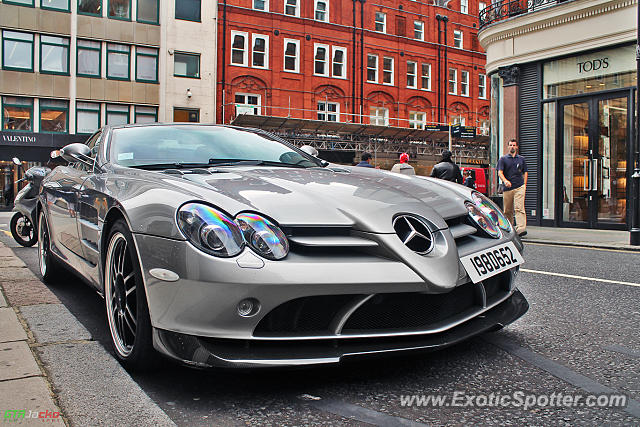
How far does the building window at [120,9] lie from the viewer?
29.0 meters

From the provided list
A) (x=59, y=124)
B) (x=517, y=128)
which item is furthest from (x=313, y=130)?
(x=517, y=128)

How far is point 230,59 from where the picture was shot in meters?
31.0

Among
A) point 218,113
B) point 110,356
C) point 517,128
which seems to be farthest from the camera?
point 218,113

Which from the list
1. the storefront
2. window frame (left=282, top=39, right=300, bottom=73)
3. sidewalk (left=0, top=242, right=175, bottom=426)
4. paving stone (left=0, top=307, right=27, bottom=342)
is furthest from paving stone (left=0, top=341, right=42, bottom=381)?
window frame (left=282, top=39, right=300, bottom=73)

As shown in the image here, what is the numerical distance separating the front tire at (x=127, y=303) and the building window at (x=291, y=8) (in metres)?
32.1

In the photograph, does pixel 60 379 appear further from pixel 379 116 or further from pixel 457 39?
pixel 457 39

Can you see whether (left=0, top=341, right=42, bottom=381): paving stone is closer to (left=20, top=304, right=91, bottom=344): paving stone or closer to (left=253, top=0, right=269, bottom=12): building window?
(left=20, top=304, right=91, bottom=344): paving stone

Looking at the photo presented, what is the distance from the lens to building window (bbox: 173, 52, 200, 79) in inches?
1181

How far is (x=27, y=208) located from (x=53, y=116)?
22.3m

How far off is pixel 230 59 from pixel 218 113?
3.01 meters

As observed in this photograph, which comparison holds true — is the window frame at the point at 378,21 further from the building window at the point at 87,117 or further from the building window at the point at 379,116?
the building window at the point at 87,117

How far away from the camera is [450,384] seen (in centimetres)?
245

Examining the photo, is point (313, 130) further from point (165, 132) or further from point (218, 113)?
point (165, 132)

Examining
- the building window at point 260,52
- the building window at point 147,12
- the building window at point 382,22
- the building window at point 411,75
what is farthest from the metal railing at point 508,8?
the building window at point 411,75
